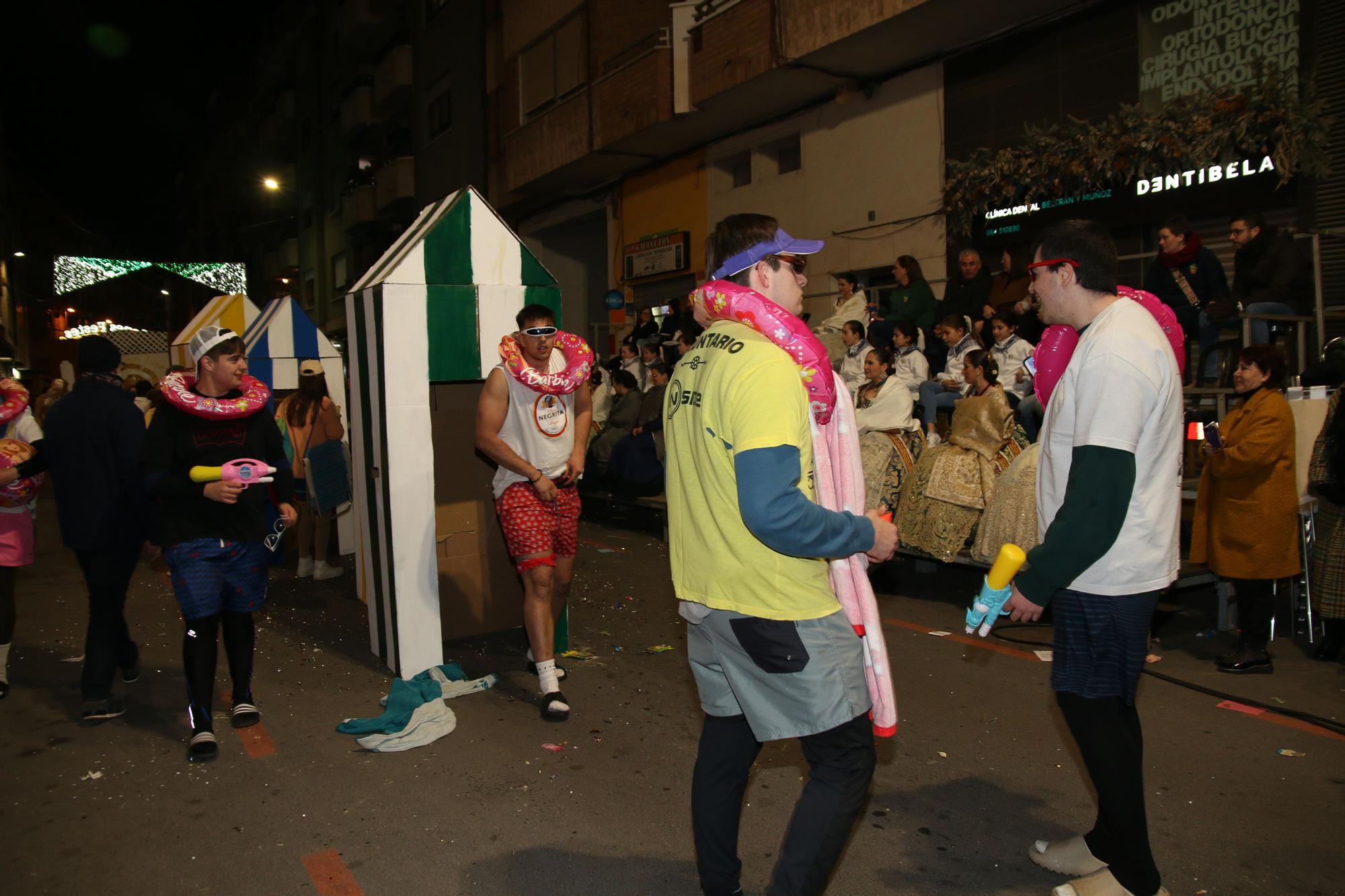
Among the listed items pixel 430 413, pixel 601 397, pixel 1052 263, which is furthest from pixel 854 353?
pixel 1052 263

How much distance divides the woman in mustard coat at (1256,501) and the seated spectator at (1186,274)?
3.11 m

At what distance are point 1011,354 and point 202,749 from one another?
8.08 m

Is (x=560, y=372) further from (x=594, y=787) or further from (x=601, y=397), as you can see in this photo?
(x=601, y=397)

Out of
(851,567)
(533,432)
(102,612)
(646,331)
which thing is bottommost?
(102,612)

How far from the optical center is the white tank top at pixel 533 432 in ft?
17.5

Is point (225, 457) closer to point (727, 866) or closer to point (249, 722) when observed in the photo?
point (249, 722)

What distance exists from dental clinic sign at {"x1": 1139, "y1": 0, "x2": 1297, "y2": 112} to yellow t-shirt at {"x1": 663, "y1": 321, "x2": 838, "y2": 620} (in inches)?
379

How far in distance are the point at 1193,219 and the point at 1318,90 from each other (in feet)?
5.47

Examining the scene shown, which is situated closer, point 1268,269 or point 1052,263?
point 1052,263

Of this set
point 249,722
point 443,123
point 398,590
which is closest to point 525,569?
point 398,590

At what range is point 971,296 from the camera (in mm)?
11305

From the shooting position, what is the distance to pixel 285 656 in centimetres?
636

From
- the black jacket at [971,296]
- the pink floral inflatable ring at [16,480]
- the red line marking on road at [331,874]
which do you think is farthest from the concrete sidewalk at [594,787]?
the black jacket at [971,296]

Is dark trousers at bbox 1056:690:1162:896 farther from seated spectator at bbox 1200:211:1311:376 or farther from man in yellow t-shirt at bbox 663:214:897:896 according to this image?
seated spectator at bbox 1200:211:1311:376
